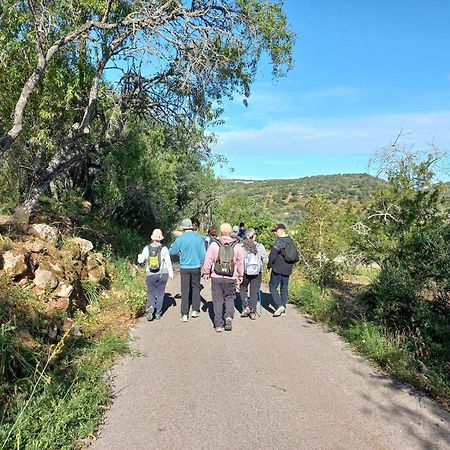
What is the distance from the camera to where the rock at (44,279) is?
6.14m

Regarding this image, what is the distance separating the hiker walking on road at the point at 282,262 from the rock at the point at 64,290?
13.1 ft

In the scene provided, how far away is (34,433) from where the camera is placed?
3332mm

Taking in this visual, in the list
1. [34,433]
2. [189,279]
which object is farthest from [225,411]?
[189,279]

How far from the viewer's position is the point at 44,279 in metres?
6.25

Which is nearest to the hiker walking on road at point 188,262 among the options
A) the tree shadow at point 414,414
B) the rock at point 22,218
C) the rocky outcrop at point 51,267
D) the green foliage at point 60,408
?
the rocky outcrop at point 51,267

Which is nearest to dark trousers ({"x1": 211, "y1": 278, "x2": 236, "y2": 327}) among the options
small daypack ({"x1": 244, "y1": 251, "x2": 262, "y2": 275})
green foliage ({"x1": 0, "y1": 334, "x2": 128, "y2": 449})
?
small daypack ({"x1": 244, "y1": 251, "x2": 262, "y2": 275})

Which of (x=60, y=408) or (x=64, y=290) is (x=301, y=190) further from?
(x=60, y=408)

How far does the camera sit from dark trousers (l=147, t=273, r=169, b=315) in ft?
24.9

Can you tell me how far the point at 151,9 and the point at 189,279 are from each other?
21.2 feet

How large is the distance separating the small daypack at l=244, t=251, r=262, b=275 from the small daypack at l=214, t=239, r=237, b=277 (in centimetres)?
91

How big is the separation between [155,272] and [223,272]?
1440 millimetres

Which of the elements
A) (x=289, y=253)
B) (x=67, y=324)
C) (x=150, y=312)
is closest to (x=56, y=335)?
(x=67, y=324)

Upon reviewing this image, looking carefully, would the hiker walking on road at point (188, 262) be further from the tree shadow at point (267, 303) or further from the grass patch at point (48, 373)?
the tree shadow at point (267, 303)

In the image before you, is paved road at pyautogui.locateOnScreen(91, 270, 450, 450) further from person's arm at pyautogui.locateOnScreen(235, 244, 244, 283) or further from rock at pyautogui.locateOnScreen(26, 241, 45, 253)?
rock at pyautogui.locateOnScreen(26, 241, 45, 253)
